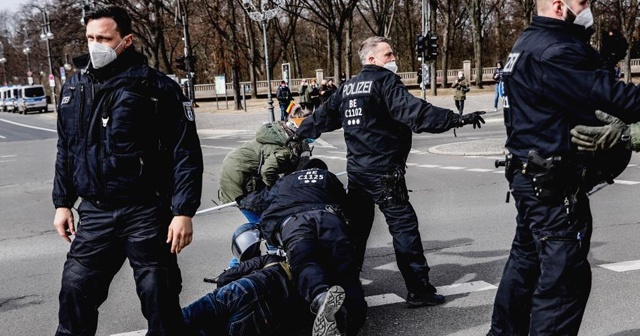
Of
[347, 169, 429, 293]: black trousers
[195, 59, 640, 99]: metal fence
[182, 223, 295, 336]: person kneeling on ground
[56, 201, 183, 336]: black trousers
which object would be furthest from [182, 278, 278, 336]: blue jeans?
[195, 59, 640, 99]: metal fence

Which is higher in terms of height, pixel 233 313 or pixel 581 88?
pixel 581 88

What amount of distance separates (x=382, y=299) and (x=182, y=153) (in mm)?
2099

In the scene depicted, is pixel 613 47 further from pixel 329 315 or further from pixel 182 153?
pixel 182 153

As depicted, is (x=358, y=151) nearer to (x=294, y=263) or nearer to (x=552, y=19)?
(x=294, y=263)

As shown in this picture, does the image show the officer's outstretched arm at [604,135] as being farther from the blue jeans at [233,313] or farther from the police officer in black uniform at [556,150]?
the blue jeans at [233,313]

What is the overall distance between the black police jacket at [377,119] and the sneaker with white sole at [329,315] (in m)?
1.33

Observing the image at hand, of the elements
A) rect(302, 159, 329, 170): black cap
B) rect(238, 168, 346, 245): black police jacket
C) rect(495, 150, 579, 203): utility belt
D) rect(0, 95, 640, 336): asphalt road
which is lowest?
rect(0, 95, 640, 336): asphalt road

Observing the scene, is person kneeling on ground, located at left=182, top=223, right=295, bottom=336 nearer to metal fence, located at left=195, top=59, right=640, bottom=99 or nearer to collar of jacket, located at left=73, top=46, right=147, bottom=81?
collar of jacket, located at left=73, top=46, right=147, bottom=81

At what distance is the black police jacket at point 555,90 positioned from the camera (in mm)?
2869

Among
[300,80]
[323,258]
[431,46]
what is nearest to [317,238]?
[323,258]

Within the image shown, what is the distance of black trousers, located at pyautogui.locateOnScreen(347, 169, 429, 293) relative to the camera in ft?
14.9

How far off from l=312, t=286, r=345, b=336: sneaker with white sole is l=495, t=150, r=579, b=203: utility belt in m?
1.14

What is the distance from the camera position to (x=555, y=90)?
117 inches

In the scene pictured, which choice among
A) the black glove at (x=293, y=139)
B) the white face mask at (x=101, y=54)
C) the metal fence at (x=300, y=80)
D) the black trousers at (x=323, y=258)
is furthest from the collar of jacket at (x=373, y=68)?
the metal fence at (x=300, y=80)
